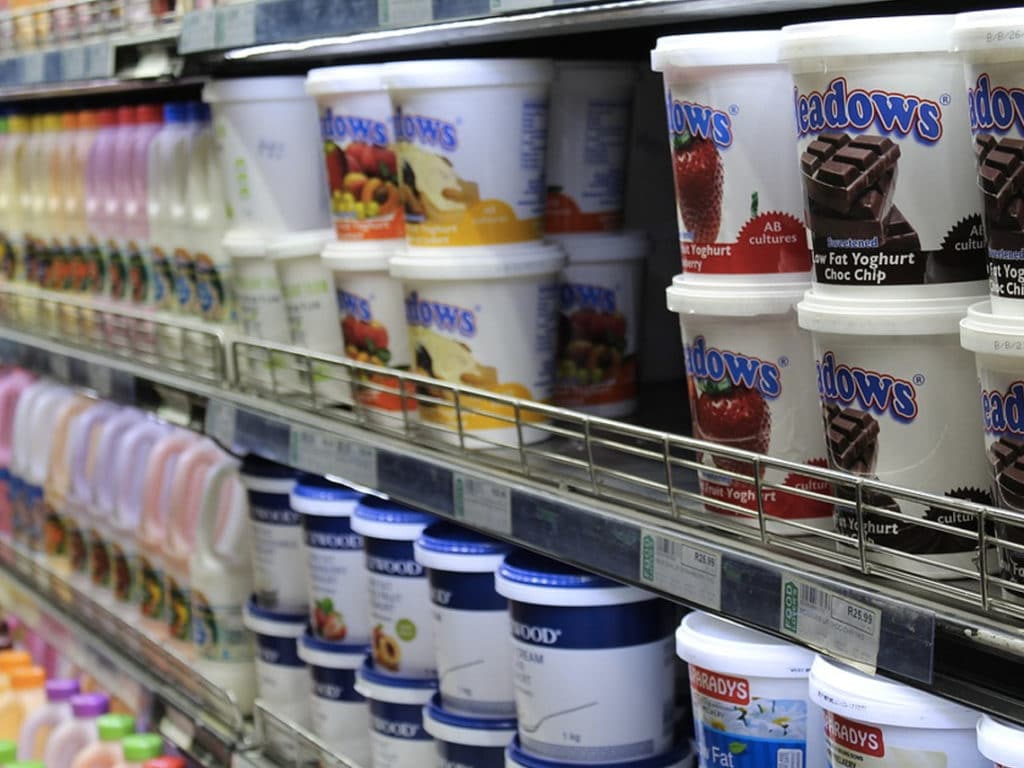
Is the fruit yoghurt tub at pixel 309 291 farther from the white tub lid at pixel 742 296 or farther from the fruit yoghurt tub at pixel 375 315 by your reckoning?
the white tub lid at pixel 742 296

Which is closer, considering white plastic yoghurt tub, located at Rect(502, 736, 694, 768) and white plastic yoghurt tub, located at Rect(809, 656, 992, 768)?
white plastic yoghurt tub, located at Rect(809, 656, 992, 768)

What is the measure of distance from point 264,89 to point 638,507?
0.92 m

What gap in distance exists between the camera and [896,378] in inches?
39.1

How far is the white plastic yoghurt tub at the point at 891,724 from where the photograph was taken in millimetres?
918

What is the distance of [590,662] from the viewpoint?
132 centimetres

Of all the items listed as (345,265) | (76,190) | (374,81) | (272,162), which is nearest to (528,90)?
(374,81)

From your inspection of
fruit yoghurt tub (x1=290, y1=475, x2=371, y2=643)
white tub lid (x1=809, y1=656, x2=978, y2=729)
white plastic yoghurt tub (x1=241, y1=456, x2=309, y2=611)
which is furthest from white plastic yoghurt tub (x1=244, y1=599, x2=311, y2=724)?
white tub lid (x1=809, y1=656, x2=978, y2=729)

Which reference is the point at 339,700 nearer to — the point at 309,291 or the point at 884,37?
the point at 309,291

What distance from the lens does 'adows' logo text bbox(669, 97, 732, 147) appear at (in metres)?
1.14

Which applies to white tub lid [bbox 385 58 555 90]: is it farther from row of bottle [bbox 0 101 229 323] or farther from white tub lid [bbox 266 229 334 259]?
row of bottle [bbox 0 101 229 323]

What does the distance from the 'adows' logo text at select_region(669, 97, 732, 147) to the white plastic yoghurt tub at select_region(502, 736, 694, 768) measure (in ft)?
1.91

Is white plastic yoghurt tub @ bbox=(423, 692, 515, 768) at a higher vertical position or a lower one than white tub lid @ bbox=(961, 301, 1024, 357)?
lower

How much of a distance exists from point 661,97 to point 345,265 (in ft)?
1.53

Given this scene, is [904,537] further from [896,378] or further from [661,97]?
[661,97]
